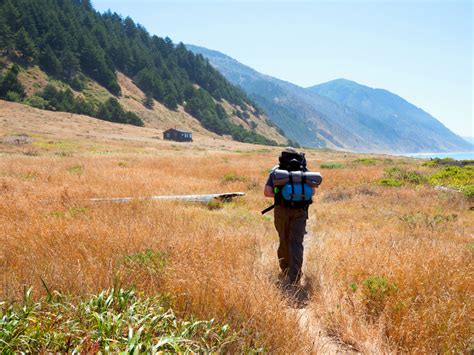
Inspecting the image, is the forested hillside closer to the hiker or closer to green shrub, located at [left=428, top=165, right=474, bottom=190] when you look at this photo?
green shrub, located at [left=428, top=165, right=474, bottom=190]

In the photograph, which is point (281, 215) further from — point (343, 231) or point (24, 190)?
point (24, 190)

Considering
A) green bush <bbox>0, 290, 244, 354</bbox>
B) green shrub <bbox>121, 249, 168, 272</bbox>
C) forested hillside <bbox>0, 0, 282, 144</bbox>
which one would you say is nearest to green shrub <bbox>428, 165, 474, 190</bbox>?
green shrub <bbox>121, 249, 168, 272</bbox>

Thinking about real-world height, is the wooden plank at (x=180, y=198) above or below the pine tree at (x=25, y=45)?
below

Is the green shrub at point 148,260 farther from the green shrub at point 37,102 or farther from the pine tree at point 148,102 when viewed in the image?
the pine tree at point 148,102

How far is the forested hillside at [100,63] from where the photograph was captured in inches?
2874

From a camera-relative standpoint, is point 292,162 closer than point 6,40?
Yes

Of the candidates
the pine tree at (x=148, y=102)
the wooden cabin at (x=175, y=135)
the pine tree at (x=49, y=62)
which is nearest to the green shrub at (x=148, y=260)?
the wooden cabin at (x=175, y=135)

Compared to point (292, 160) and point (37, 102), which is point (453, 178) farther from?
point (37, 102)

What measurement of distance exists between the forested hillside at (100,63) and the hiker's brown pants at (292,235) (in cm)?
7231

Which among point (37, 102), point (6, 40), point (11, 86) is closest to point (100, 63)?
point (6, 40)

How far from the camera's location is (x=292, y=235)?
14.7 feet

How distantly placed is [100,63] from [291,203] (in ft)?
343

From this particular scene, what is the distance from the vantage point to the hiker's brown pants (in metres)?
4.43

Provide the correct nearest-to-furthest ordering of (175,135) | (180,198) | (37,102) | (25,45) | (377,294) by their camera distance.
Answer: (377,294), (180,198), (37,102), (175,135), (25,45)
